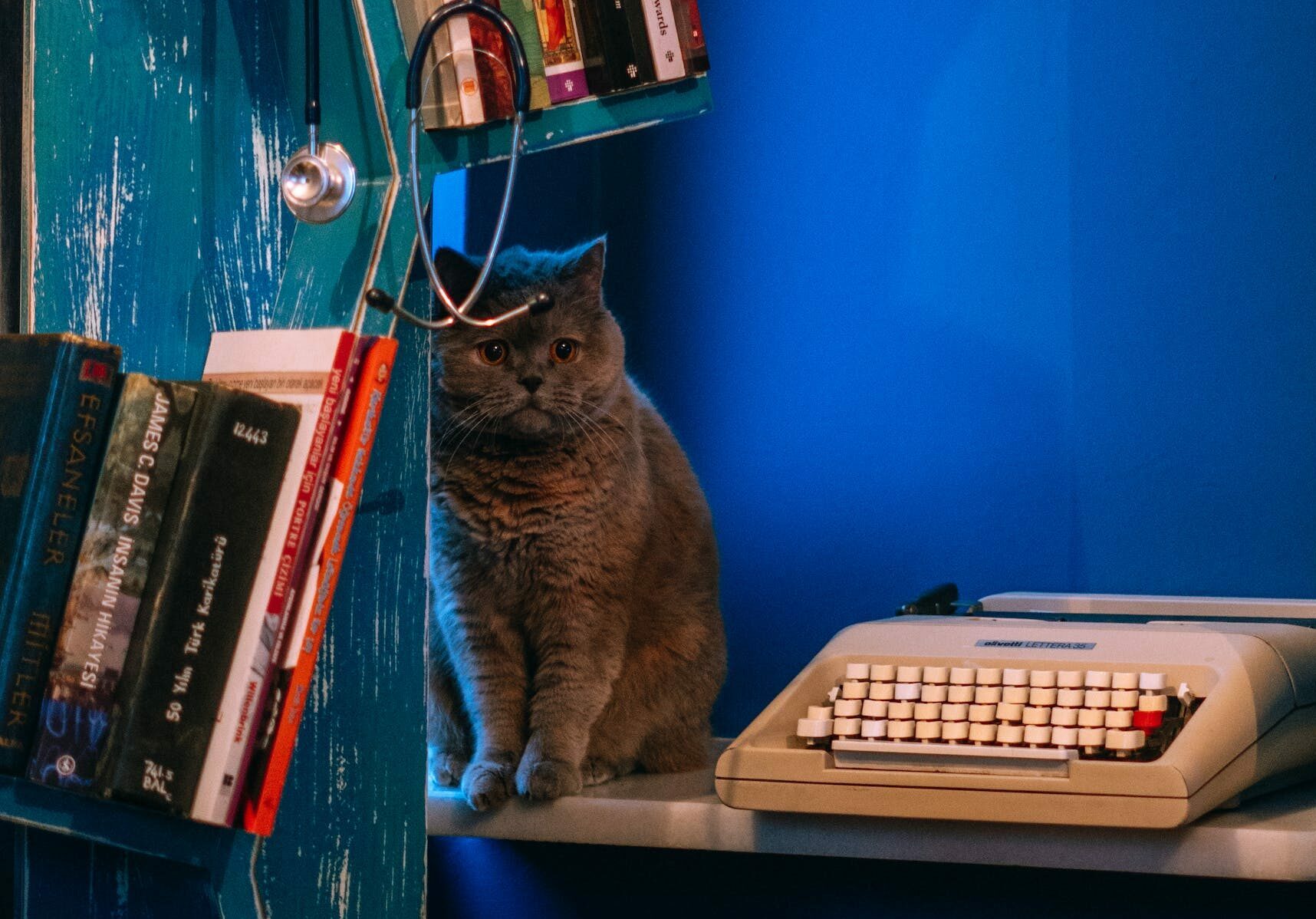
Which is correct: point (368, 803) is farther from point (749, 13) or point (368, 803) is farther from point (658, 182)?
point (749, 13)

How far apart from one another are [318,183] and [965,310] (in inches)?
36.5

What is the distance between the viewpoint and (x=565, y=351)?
4.75 ft

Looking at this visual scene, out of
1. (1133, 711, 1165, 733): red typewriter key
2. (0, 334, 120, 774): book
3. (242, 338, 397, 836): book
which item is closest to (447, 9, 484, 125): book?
(242, 338, 397, 836): book

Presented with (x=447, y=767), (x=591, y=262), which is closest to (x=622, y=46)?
(x=591, y=262)

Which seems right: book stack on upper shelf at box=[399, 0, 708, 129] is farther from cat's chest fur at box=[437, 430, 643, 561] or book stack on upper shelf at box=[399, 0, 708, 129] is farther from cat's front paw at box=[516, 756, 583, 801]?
cat's front paw at box=[516, 756, 583, 801]

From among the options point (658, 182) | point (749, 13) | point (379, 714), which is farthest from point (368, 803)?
point (749, 13)

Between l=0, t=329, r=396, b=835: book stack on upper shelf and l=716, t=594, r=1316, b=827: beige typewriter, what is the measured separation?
0.47 m

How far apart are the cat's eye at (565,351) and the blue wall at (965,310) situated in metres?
0.34

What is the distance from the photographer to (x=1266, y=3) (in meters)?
1.47

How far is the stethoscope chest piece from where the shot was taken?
3.12 feet

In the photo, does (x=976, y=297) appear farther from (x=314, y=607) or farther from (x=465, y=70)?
(x=314, y=607)

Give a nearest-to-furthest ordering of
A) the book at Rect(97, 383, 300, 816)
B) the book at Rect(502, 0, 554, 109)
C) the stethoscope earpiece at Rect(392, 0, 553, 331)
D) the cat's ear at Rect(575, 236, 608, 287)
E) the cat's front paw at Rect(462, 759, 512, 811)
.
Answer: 1. the book at Rect(97, 383, 300, 816)
2. the stethoscope earpiece at Rect(392, 0, 553, 331)
3. the book at Rect(502, 0, 554, 109)
4. the cat's front paw at Rect(462, 759, 512, 811)
5. the cat's ear at Rect(575, 236, 608, 287)

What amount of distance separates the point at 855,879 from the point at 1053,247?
2.69 feet

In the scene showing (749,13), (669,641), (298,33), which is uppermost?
(749,13)
